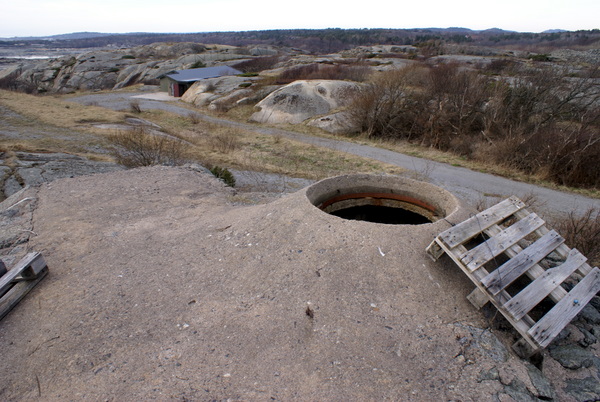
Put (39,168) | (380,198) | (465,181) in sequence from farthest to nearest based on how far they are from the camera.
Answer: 1. (465,181)
2. (39,168)
3. (380,198)

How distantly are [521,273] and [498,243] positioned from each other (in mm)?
423

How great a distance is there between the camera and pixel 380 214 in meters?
6.89

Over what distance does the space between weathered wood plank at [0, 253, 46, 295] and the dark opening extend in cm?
452

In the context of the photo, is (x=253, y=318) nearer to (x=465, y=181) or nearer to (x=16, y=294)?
(x=16, y=294)

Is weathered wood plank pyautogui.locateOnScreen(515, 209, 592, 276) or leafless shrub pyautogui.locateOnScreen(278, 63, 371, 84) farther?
leafless shrub pyautogui.locateOnScreen(278, 63, 371, 84)

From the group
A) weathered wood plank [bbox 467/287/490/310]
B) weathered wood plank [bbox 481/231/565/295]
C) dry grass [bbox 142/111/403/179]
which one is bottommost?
dry grass [bbox 142/111/403/179]

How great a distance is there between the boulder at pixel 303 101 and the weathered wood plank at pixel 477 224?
67.3 feet

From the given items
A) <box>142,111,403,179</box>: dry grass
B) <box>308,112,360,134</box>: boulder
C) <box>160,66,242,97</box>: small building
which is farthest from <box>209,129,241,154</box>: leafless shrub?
<box>160,66,242,97</box>: small building

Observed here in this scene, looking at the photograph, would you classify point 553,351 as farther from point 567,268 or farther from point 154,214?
point 154,214

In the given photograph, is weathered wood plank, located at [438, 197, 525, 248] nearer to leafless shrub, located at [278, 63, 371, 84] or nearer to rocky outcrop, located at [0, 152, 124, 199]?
rocky outcrop, located at [0, 152, 124, 199]

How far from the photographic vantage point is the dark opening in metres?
6.68

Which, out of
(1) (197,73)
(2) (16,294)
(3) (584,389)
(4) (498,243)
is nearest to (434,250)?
(4) (498,243)

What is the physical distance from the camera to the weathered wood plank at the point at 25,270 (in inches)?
167

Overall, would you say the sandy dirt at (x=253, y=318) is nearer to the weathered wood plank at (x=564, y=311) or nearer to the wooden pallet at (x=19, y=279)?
the wooden pallet at (x=19, y=279)
